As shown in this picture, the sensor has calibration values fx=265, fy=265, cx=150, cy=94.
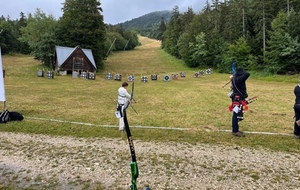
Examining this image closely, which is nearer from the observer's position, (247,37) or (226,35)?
(247,37)

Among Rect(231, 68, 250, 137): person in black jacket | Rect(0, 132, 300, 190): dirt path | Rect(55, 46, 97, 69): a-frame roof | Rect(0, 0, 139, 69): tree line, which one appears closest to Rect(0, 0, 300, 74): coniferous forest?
Rect(0, 0, 139, 69): tree line

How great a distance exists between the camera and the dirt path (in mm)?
5977

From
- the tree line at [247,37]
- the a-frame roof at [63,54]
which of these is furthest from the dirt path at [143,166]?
the tree line at [247,37]

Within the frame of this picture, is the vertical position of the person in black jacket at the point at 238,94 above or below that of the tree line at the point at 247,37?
below

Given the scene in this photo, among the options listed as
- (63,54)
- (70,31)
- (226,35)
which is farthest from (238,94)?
(226,35)

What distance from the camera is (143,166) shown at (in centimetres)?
693

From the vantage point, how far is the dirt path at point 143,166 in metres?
5.98

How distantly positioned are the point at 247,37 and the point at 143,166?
51357mm

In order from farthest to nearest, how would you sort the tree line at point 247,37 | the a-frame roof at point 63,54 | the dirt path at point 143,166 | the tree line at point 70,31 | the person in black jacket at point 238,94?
the tree line at point 70,31 → the a-frame roof at point 63,54 → the tree line at point 247,37 → the person in black jacket at point 238,94 → the dirt path at point 143,166

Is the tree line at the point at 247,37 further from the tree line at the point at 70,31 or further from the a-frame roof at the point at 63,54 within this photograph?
the a-frame roof at the point at 63,54

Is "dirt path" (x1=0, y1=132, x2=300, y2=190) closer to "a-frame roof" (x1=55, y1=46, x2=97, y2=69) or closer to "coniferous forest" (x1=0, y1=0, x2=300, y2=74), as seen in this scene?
"a-frame roof" (x1=55, y1=46, x2=97, y2=69)

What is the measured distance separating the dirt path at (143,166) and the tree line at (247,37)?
A: 39003 millimetres

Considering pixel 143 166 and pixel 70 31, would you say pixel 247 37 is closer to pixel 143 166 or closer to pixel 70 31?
pixel 70 31

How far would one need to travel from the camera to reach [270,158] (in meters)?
7.52
